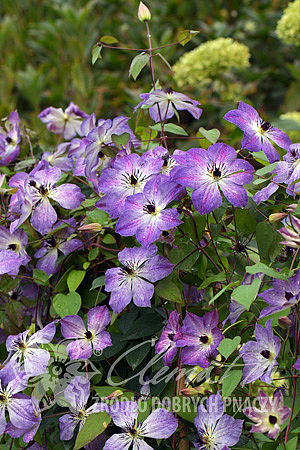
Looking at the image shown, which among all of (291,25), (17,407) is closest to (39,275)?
(17,407)

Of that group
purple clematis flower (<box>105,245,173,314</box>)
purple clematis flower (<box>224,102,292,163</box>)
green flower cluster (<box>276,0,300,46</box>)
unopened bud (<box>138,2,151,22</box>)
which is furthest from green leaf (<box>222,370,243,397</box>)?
green flower cluster (<box>276,0,300,46</box>)

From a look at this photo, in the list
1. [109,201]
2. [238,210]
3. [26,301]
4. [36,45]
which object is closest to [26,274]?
[26,301]

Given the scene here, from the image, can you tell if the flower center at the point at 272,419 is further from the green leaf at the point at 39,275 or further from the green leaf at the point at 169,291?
the green leaf at the point at 39,275

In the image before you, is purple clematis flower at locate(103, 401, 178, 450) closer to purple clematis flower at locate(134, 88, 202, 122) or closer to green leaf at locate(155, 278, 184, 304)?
green leaf at locate(155, 278, 184, 304)

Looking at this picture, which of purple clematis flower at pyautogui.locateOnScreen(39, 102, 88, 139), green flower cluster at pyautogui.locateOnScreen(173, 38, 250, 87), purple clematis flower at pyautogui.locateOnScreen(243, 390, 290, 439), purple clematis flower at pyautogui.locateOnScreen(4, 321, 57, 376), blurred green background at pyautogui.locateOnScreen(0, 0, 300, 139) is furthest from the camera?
Answer: blurred green background at pyautogui.locateOnScreen(0, 0, 300, 139)

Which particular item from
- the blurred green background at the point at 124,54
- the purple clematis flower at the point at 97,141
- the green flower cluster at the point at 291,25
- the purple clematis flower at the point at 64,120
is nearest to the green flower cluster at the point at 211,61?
the green flower cluster at the point at 291,25

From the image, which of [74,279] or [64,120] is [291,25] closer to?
[64,120]
